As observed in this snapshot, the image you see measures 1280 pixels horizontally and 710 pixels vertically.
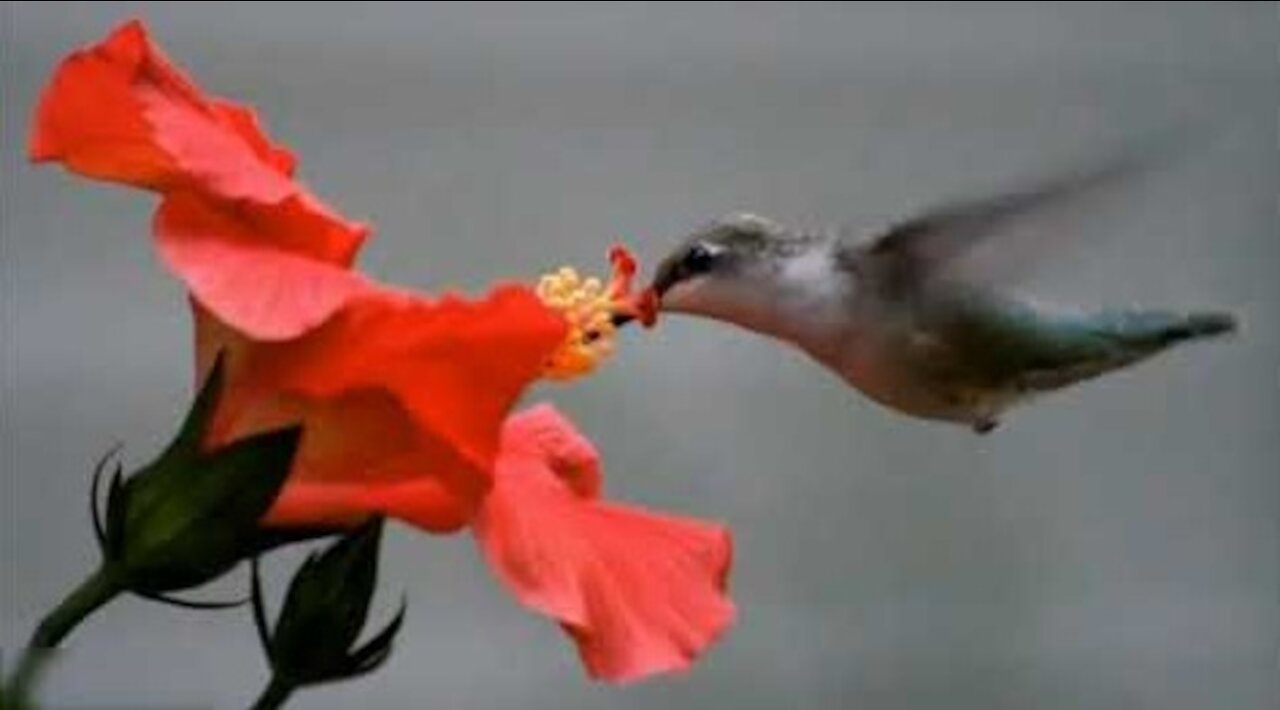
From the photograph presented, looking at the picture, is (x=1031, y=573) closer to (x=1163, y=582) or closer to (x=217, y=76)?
(x=1163, y=582)

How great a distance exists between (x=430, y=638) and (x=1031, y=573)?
440 mm

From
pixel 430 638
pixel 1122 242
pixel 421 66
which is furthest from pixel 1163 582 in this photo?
pixel 421 66

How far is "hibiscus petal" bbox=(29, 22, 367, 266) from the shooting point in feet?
2.24

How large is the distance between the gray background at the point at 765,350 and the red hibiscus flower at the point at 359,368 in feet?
2.39

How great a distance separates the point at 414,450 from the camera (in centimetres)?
69

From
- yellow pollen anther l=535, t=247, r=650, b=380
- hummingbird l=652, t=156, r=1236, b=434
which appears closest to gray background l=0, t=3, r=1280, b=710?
hummingbird l=652, t=156, r=1236, b=434

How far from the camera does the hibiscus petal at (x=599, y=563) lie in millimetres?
684

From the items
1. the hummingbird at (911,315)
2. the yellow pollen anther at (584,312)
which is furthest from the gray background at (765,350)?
the yellow pollen anther at (584,312)

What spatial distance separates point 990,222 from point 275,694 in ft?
1.18

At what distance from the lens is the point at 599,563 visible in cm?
72

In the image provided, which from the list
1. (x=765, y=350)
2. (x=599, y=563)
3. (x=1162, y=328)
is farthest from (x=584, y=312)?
(x=765, y=350)

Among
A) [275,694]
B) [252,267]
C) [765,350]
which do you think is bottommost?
[275,694]

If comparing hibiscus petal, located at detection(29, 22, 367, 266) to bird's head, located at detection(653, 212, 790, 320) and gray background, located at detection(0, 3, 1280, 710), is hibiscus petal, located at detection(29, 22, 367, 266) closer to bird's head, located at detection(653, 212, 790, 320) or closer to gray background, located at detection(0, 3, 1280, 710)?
bird's head, located at detection(653, 212, 790, 320)

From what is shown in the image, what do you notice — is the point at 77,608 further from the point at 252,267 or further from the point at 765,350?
the point at 765,350
